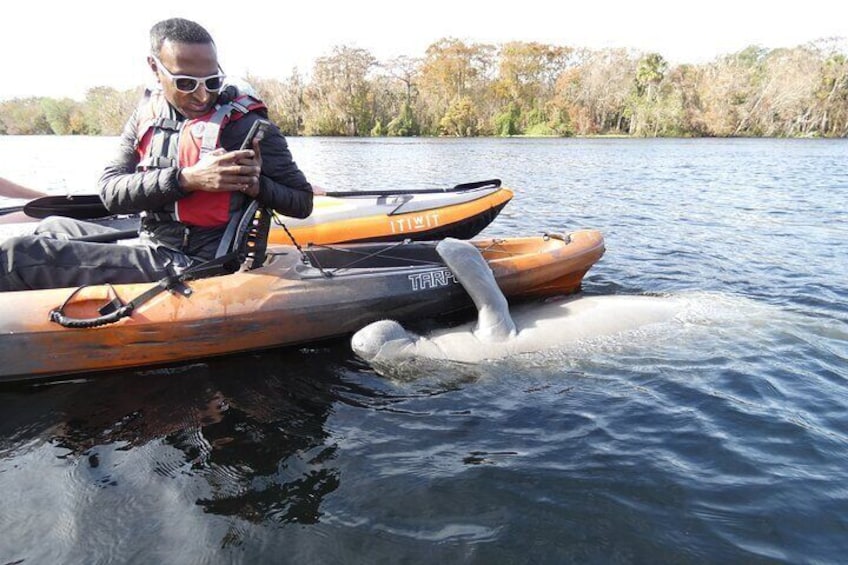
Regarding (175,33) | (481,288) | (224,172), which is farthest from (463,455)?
(175,33)

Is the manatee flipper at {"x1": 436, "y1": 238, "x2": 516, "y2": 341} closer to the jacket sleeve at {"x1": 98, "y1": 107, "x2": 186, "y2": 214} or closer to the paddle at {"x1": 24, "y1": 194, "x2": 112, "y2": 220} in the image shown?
the jacket sleeve at {"x1": 98, "y1": 107, "x2": 186, "y2": 214}

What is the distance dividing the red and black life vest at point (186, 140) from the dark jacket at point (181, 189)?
0.24ft

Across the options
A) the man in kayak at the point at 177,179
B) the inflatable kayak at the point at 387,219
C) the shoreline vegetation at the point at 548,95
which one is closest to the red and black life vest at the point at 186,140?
the man in kayak at the point at 177,179

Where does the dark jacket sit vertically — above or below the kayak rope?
above

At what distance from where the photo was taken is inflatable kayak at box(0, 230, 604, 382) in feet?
13.4

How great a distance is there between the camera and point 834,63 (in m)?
47.8

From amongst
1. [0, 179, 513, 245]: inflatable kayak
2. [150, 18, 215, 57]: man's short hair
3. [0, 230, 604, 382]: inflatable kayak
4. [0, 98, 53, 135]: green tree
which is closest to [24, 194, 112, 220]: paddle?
[0, 179, 513, 245]: inflatable kayak

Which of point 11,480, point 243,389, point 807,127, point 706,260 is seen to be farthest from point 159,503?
point 807,127

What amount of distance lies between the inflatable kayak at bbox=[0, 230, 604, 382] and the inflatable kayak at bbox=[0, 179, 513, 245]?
5.25 feet

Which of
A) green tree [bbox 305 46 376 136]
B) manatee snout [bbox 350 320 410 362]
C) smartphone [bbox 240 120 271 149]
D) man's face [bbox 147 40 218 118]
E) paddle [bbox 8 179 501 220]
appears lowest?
manatee snout [bbox 350 320 410 362]

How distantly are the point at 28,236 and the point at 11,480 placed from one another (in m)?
1.83

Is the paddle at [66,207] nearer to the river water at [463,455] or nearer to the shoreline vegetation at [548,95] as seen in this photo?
the river water at [463,455]

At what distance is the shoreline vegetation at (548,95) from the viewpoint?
48.4m

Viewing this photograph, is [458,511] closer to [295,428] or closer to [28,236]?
[295,428]
